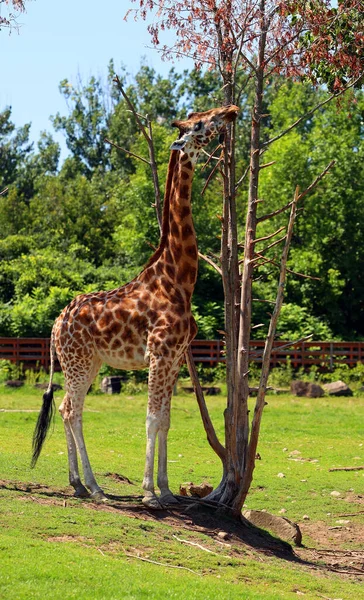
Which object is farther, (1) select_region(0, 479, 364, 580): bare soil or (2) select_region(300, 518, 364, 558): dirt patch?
(2) select_region(300, 518, 364, 558): dirt patch

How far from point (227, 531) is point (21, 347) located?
1786 cm

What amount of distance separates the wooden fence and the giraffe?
611 inches

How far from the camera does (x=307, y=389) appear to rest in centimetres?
2664

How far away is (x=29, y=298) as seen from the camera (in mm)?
31188

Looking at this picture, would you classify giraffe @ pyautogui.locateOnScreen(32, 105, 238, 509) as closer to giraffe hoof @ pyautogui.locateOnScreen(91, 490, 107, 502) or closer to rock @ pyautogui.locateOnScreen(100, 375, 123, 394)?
giraffe hoof @ pyautogui.locateOnScreen(91, 490, 107, 502)

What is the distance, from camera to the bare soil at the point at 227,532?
11.0 metres

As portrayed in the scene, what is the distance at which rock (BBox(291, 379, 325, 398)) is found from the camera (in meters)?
26.5

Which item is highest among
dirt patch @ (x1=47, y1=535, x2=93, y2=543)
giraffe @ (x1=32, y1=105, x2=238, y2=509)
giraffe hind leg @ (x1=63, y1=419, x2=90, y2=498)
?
giraffe @ (x1=32, y1=105, x2=238, y2=509)

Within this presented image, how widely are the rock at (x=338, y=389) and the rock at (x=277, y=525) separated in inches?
587

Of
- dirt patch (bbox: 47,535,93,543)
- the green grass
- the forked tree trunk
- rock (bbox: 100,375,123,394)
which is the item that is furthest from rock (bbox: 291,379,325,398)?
dirt patch (bbox: 47,535,93,543)

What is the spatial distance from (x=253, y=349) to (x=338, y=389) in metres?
2.75

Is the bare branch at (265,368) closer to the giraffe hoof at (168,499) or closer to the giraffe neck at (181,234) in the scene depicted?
the giraffe hoof at (168,499)

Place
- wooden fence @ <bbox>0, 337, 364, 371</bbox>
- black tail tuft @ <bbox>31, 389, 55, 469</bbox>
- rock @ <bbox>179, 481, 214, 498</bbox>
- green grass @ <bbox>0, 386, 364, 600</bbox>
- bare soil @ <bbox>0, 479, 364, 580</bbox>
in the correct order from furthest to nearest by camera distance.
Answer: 1. wooden fence @ <bbox>0, 337, 364, 371</bbox>
2. rock @ <bbox>179, 481, 214, 498</bbox>
3. black tail tuft @ <bbox>31, 389, 55, 469</bbox>
4. bare soil @ <bbox>0, 479, 364, 580</bbox>
5. green grass @ <bbox>0, 386, 364, 600</bbox>

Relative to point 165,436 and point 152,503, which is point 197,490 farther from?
point 152,503
